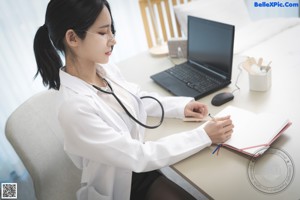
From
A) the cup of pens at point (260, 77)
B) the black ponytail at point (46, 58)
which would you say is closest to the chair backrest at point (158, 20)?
the cup of pens at point (260, 77)

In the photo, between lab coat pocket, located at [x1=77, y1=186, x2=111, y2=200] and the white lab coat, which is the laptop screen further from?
lab coat pocket, located at [x1=77, y1=186, x2=111, y2=200]

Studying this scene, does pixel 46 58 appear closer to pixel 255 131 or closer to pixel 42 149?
pixel 42 149

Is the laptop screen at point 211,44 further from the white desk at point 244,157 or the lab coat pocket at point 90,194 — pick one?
the lab coat pocket at point 90,194

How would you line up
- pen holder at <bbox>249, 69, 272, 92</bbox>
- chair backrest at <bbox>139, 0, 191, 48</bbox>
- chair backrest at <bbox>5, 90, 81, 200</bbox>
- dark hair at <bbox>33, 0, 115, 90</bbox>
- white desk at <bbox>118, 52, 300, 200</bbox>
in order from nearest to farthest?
white desk at <bbox>118, 52, 300, 200</bbox>
dark hair at <bbox>33, 0, 115, 90</bbox>
chair backrest at <bbox>5, 90, 81, 200</bbox>
pen holder at <bbox>249, 69, 272, 92</bbox>
chair backrest at <bbox>139, 0, 191, 48</bbox>

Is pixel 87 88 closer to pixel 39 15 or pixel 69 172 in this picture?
pixel 69 172

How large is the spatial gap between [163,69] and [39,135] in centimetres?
82

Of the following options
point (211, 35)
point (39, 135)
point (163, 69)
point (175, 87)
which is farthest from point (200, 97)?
point (39, 135)

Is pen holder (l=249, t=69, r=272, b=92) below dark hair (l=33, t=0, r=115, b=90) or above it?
below

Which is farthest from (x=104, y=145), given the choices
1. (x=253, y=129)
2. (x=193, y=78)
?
(x=193, y=78)

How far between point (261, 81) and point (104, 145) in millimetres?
720

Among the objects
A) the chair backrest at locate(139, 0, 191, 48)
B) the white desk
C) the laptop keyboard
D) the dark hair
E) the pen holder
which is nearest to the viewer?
the white desk

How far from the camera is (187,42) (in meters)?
1.44

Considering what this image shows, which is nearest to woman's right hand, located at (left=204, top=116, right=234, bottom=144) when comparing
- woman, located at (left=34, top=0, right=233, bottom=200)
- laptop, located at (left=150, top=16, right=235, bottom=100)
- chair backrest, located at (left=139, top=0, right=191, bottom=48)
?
woman, located at (left=34, top=0, right=233, bottom=200)

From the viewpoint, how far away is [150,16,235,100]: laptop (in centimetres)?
112
